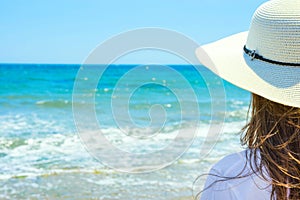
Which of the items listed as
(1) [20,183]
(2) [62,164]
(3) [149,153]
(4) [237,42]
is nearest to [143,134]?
(3) [149,153]

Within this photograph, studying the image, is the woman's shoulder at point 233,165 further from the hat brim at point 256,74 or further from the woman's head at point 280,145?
the hat brim at point 256,74

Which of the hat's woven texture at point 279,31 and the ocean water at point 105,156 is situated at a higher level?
the hat's woven texture at point 279,31

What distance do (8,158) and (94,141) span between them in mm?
1644

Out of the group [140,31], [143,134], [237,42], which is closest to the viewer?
[237,42]

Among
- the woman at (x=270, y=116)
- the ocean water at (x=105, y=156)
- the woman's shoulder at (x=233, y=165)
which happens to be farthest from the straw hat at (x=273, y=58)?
the ocean water at (x=105, y=156)

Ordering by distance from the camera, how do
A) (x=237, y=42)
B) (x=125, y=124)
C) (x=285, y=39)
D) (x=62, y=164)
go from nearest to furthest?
1. (x=285, y=39)
2. (x=237, y=42)
3. (x=62, y=164)
4. (x=125, y=124)

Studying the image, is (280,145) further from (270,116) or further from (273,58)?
(273,58)

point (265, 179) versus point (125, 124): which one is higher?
point (265, 179)

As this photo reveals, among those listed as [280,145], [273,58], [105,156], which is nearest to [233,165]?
[280,145]

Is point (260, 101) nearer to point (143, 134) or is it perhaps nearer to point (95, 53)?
point (95, 53)

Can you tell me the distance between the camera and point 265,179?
44.3 inches

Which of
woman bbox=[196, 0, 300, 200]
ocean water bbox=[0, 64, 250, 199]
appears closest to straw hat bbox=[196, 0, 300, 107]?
woman bbox=[196, 0, 300, 200]

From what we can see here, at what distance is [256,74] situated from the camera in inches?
46.3

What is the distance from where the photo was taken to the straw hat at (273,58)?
1102 mm
